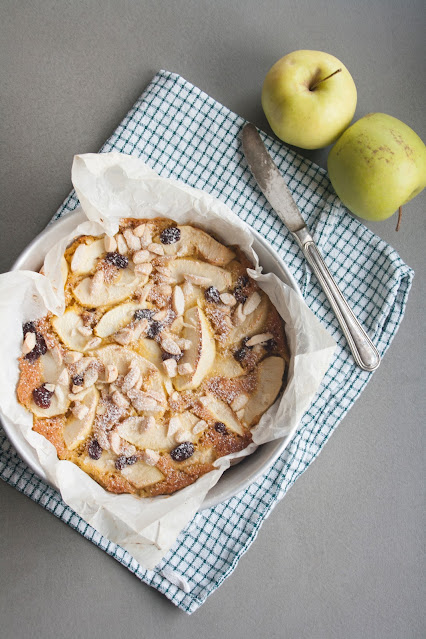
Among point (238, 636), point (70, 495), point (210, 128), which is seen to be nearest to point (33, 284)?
point (70, 495)

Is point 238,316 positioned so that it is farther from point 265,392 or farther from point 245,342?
point 265,392

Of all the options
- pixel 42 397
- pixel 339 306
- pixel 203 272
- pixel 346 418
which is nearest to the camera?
pixel 42 397

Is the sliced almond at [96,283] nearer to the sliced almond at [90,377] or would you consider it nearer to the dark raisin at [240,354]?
the sliced almond at [90,377]

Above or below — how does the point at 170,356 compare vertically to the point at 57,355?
above

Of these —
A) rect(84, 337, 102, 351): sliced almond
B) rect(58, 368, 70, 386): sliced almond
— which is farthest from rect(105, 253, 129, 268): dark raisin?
rect(58, 368, 70, 386): sliced almond

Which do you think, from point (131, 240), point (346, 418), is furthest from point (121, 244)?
point (346, 418)

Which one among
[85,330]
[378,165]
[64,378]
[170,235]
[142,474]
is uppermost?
[378,165]
